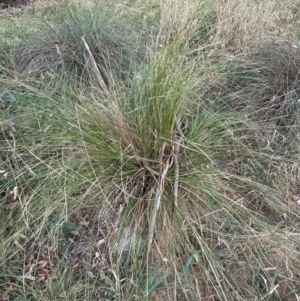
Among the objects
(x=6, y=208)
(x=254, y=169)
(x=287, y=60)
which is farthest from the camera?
(x=287, y=60)

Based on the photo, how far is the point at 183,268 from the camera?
185 cm

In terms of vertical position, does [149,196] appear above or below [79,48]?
below

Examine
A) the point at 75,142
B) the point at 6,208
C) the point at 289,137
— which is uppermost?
the point at 75,142

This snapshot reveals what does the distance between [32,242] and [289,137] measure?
1.55 m

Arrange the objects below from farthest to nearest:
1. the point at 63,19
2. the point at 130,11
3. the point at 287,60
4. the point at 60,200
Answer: the point at 130,11 < the point at 63,19 < the point at 287,60 < the point at 60,200

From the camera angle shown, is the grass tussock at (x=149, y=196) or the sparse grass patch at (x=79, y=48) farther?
the sparse grass patch at (x=79, y=48)

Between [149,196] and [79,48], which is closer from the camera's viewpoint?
[149,196]

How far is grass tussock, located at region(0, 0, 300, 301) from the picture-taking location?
1893 millimetres

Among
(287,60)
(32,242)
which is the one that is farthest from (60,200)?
(287,60)

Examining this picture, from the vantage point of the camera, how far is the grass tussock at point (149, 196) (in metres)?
1.89

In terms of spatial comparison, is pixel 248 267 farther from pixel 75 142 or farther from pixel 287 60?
pixel 287 60

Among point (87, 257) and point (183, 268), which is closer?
point (183, 268)

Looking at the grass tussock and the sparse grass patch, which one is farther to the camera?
the sparse grass patch

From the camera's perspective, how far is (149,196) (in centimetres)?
203
